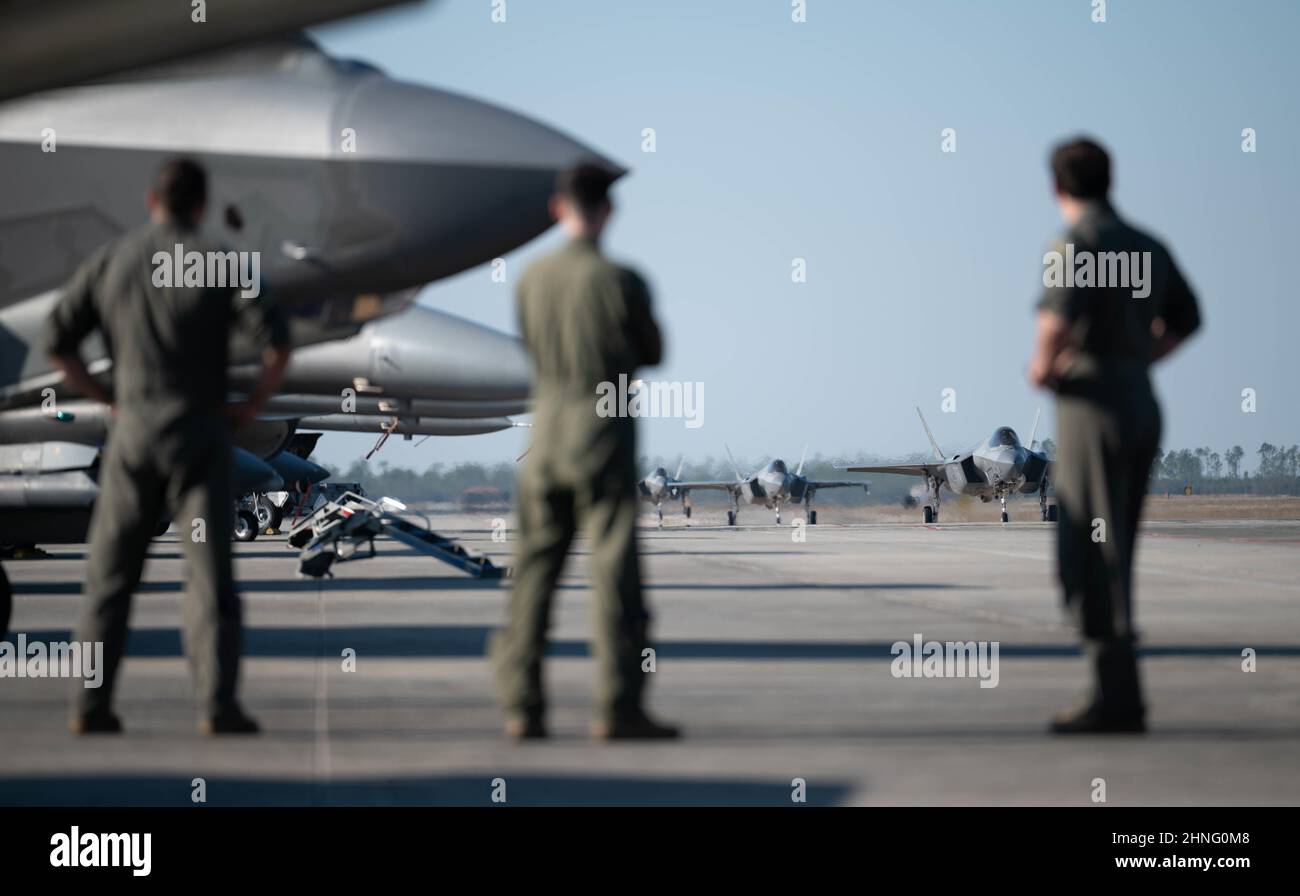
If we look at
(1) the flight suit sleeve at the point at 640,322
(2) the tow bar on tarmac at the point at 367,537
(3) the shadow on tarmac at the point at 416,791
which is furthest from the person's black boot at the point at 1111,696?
(2) the tow bar on tarmac at the point at 367,537

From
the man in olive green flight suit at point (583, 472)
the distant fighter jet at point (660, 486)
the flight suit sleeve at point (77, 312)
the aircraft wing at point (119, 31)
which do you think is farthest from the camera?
the distant fighter jet at point (660, 486)

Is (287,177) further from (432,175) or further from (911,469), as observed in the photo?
(911,469)

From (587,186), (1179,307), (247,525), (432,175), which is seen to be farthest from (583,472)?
(247,525)

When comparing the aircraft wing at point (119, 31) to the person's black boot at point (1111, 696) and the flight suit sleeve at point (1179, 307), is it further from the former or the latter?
the person's black boot at point (1111, 696)

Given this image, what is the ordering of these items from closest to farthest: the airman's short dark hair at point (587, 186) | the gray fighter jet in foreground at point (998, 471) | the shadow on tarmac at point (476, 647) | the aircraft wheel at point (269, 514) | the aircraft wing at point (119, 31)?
1. the airman's short dark hair at point (587, 186)
2. the aircraft wing at point (119, 31)
3. the shadow on tarmac at point (476, 647)
4. the aircraft wheel at point (269, 514)
5. the gray fighter jet in foreground at point (998, 471)

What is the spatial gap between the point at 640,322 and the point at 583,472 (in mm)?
494

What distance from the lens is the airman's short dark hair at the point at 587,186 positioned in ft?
15.6

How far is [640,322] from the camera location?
4699 mm

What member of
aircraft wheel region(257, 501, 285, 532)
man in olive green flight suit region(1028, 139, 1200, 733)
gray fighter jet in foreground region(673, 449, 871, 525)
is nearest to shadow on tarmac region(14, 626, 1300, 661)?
man in olive green flight suit region(1028, 139, 1200, 733)

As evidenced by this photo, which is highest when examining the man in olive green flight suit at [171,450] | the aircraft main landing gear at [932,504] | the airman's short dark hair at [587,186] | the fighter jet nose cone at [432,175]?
the fighter jet nose cone at [432,175]

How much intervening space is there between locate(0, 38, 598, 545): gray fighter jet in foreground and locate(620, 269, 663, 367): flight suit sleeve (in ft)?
11.9

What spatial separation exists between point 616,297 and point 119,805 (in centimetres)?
200

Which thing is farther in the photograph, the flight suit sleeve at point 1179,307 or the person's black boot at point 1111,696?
the flight suit sleeve at point 1179,307

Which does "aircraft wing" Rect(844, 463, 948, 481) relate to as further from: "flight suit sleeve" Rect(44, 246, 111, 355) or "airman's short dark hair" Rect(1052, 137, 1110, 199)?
"flight suit sleeve" Rect(44, 246, 111, 355)
